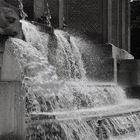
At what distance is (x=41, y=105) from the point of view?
7465 millimetres

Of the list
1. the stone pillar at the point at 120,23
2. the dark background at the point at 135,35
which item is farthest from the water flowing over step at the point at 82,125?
the dark background at the point at 135,35

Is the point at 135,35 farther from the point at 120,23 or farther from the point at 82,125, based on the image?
the point at 82,125

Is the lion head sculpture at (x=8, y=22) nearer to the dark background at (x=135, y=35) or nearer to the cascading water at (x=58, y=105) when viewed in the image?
the cascading water at (x=58, y=105)

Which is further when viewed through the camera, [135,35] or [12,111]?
[135,35]

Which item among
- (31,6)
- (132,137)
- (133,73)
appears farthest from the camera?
(133,73)

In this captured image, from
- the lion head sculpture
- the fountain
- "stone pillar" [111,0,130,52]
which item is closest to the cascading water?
the fountain

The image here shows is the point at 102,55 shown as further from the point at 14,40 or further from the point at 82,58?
the point at 14,40

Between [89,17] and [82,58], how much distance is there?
7.97 feet

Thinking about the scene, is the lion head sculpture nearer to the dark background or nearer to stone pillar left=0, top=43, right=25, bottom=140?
stone pillar left=0, top=43, right=25, bottom=140

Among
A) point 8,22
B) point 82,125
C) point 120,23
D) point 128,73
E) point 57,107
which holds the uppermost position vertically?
point 120,23

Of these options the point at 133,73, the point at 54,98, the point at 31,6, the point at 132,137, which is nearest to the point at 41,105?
the point at 54,98

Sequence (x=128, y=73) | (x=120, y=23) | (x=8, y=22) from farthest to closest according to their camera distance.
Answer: (x=120, y=23)
(x=128, y=73)
(x=8, y=22)

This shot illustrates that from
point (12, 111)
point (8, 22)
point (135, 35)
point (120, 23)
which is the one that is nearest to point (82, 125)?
point (12, 111)

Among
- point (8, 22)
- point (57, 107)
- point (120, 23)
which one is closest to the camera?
point (8, 22)
